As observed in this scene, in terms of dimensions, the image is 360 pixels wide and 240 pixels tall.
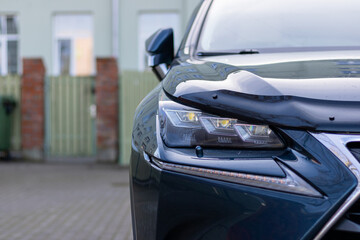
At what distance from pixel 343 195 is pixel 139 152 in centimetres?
75

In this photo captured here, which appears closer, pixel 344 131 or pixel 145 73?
pixel 344 131

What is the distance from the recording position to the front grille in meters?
1.28

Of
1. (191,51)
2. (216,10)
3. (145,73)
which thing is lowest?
(145,73)

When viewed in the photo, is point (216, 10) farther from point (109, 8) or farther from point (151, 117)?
point (109, 8)

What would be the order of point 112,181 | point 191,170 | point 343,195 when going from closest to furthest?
point 343,195
point 191,170
point 112,181

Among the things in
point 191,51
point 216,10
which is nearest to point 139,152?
point 191,51

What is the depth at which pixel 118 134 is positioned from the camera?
33.6 feet

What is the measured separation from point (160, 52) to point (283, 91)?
1.30 m

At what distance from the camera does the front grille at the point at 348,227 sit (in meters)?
1.28

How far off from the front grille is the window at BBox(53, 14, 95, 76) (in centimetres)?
1389

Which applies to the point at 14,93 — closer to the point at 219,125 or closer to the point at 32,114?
the point at 32,114

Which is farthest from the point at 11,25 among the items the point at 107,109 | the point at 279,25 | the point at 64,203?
the point at 279,25

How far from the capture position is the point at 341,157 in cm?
137

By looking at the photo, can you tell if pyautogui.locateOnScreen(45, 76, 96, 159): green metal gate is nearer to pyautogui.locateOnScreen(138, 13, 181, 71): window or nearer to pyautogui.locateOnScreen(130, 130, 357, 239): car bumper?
pyautogui.locateOnScreen(138, 13, 181, 71): window
